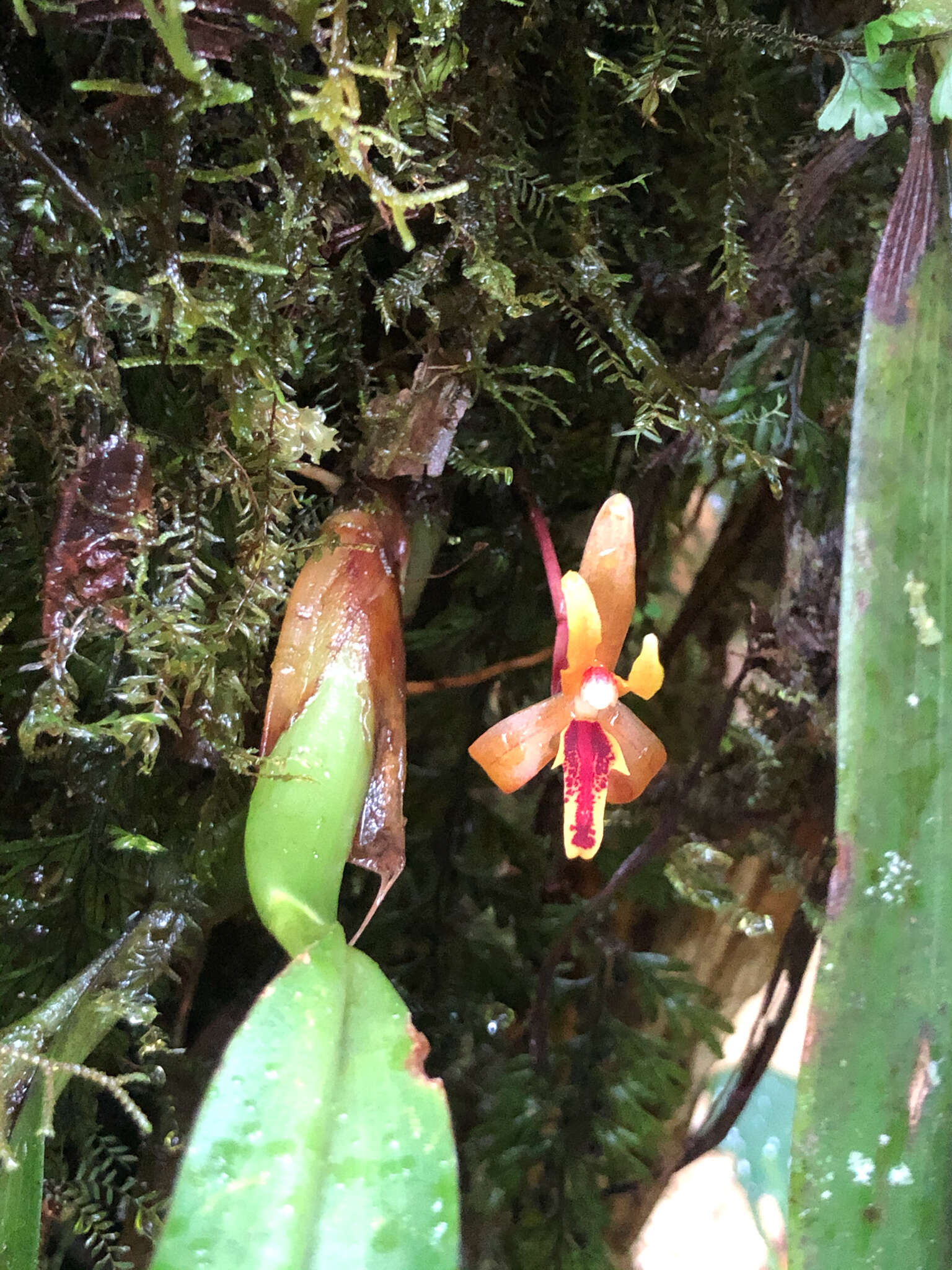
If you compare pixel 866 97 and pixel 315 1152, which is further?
pixel 866 97

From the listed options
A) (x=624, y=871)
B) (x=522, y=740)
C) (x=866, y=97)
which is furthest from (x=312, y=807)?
(x=866, y=97)

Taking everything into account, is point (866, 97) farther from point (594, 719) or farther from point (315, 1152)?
point (315, 1152)

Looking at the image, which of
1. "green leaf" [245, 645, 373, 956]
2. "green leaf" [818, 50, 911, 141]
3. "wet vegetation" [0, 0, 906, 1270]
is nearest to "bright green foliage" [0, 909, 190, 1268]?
"wet vegetation" [0, 0, 906, 1270]

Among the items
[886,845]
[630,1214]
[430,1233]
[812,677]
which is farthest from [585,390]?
[630,1214]

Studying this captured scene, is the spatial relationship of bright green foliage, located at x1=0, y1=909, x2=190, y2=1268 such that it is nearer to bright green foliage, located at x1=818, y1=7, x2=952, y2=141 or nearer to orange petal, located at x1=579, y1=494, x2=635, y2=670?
orange petal, located at x1=579, y1=494, x2=635, y2=670

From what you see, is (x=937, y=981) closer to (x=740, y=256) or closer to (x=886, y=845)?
(x=886, y=845)

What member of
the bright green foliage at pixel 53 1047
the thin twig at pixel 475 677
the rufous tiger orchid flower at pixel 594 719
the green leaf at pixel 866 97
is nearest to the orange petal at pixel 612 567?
the rufous tiger orchid flower at pixel 594 719
